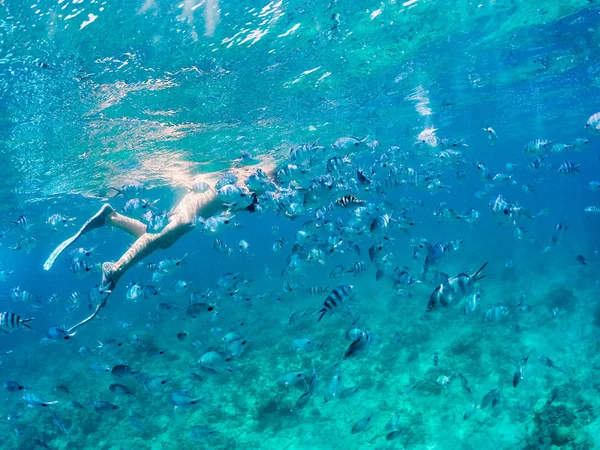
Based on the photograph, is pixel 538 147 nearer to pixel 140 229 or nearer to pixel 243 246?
pixel 243 246

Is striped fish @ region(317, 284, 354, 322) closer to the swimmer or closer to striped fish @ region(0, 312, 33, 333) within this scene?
the swimmer

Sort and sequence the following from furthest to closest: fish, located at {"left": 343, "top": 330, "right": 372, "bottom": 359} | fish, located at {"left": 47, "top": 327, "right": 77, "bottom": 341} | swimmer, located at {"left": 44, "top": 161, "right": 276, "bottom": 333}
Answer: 1. swimmer, located at {"left": 44, "top": 161, "right": 276, "bottom": 333}
2. fish, located at {"left": 47, "top": 327, "right": 77, "bottom": 341}
3. fish, located at {"left": 343, "top": 330, "right": 372, "bottom": 359}

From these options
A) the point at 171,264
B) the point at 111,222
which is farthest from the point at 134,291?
the point at 111,222

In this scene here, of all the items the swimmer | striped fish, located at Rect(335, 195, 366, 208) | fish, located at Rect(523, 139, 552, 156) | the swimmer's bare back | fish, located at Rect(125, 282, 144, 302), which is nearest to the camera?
striped fish, located at Rect(335, 195, 366, 208)

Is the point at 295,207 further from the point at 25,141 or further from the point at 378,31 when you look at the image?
the point at 25,141

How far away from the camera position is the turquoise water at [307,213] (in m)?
9.81

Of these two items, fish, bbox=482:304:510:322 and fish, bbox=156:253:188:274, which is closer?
fish, bbox=482:304:510:322

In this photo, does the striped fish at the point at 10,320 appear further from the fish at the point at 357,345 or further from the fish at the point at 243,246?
the fish at the point at 357,345

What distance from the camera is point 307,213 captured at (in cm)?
1578

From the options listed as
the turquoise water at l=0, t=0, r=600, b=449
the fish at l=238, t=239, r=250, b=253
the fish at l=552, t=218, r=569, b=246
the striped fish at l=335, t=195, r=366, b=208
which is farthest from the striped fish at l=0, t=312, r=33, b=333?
the fish at l=552, t=218, r=569, b=246

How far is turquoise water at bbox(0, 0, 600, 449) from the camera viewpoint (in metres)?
9.81

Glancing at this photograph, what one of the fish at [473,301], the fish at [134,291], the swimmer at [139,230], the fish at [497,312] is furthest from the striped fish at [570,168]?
the fish at [134,291]

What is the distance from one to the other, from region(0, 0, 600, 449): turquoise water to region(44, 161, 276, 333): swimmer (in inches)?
Result: 19.7

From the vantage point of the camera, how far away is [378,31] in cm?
1377
